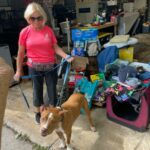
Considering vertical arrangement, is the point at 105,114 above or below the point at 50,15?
below

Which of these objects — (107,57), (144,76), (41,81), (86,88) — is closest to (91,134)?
(86,88)

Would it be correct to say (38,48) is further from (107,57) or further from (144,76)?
(107,57)

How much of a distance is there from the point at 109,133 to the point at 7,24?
2520 millimetres

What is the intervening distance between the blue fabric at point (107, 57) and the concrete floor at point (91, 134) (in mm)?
832

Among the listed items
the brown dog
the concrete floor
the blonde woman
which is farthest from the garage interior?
the blonde woman

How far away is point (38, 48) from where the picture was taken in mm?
2012

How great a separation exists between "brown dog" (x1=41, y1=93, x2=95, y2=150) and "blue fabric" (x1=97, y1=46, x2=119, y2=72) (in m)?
1.19

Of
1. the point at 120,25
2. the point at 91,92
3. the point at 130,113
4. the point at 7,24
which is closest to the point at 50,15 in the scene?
the point at 7,24

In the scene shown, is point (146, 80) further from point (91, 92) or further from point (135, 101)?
point (91, 92)

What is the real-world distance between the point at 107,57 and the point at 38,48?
4.73 feet

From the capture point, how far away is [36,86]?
222 centimetres

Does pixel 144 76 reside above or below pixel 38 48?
below

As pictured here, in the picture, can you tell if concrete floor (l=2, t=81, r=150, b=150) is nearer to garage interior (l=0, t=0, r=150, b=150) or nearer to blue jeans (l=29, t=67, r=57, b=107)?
garage interior (l=0, t=0, r=150, b=150)

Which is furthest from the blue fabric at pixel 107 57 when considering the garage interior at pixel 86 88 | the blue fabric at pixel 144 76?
the blue fabric at pixel 144 76
